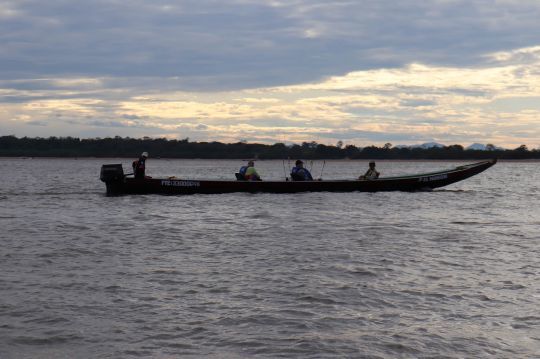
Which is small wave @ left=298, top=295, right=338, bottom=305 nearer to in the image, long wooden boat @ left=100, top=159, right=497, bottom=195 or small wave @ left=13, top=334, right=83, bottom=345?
small wave @ left=13, top=334, right=83, bottom=345

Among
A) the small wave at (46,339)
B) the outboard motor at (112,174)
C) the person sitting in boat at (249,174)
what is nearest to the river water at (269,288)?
the small wave at (46,339)

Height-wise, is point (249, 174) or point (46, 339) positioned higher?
point (249, 174)

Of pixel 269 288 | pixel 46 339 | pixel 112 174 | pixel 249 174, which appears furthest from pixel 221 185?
pixel 46 339

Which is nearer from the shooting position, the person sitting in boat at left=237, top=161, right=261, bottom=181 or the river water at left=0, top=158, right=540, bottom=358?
the river water at left=0, top=158, right=540, bottom=358

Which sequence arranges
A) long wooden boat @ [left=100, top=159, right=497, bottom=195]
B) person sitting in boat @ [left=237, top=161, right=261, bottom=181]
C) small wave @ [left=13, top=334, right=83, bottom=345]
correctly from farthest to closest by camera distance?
person sitting in boat @ [left=237, top=161, right=261, bottom=181] < long wooden boat @ [left=100, top=159, right=497, bottom=195] < small wave @ [left=13, top=334, right=83, bottom=345]

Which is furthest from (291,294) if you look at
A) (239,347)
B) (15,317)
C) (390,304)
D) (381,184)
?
(381,184)

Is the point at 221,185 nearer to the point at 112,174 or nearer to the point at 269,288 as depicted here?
the point at 112,174

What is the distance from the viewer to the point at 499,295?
9180 millimetres

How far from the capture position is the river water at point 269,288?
694cm

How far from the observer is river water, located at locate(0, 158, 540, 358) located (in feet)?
22.8

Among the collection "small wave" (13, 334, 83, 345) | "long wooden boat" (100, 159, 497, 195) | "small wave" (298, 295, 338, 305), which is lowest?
"small wave" (13, 334, 83, 345)

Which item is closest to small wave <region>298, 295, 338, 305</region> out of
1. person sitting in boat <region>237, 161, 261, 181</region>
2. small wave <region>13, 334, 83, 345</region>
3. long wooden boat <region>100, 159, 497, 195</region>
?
small wave <region>13, 334, 83, 345</region>

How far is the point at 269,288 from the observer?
9617 millimetres

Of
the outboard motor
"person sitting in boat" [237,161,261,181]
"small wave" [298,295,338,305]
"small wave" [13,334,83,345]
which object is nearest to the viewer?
"small wave" [13,334,83,345]
